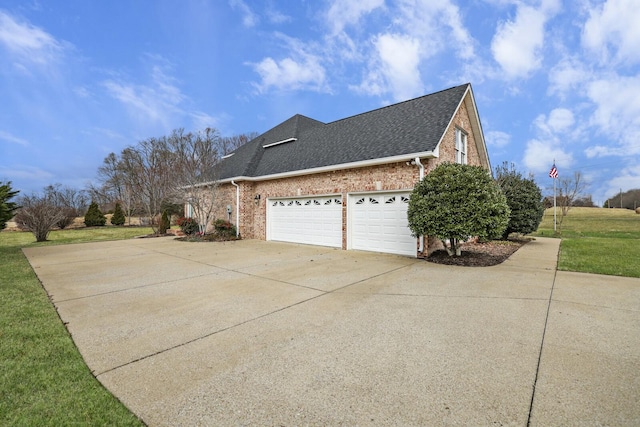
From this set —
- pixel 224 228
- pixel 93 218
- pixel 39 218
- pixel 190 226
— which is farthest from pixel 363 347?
pixel 93 218

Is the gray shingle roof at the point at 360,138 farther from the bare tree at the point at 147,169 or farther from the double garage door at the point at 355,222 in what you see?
the bare tree at the point at 147,169

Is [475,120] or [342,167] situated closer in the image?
[342,167]

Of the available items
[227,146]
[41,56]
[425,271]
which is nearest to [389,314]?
[425,271]

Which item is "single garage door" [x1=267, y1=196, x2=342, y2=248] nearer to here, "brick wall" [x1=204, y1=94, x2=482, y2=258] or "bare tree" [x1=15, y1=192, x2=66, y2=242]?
"brick wall" [x1=204, y1=94, x2=482, y2=258]

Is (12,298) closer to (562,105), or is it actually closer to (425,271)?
(425,271)

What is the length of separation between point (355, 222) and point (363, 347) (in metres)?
7.71

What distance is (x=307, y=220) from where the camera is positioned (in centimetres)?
1248

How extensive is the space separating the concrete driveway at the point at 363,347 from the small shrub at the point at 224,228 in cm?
832

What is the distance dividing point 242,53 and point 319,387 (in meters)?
16.9

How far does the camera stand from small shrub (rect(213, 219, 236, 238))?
14922mm

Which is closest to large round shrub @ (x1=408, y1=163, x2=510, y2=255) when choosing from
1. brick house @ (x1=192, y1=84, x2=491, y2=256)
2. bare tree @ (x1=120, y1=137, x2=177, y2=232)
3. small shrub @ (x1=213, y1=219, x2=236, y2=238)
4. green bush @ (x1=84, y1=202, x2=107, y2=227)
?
brick house @ (x1=192, y1=84, x2=491, y2=256)

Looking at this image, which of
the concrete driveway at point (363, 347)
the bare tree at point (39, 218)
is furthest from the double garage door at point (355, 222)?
the bare tree at point (39, 218)

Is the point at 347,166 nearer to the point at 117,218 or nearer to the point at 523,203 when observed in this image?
the point at 523,203

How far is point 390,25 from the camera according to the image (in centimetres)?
1162
